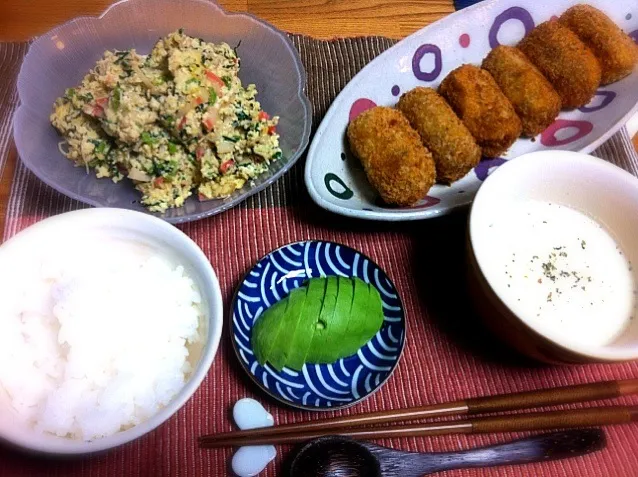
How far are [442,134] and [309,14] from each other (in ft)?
2.72

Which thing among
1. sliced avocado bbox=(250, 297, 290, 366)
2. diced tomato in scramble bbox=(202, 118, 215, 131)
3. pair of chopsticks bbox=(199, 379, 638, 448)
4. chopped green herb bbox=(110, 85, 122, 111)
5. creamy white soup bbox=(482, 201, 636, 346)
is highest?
chopped green herb bbox=(110, 85, 122, 111)

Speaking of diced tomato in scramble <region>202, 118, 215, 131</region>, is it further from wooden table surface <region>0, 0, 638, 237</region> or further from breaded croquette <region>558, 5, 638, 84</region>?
breaded croquette <region>558, 5, 638, 84</region>

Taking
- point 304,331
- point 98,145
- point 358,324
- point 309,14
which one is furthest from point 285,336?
point 309,14

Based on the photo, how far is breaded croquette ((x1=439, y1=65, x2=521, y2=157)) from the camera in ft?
5.84

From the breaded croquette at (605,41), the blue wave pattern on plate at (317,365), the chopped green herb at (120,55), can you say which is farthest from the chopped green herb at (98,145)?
the breaded croquette at (605,41)

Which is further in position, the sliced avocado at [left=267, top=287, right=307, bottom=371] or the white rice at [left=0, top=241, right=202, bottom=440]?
the sliced avocado at [left=267, top=287, right=307, bottom=371]

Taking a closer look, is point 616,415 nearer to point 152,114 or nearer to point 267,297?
point 267,297

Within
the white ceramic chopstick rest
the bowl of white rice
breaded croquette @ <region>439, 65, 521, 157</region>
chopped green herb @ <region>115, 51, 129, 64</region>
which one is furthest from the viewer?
breaded croquette @ <region>439, 65, 521, 157</region>

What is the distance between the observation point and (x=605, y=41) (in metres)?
1.96

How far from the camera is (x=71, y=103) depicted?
161 cm

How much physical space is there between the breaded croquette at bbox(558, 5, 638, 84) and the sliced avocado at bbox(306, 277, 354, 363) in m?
1.35

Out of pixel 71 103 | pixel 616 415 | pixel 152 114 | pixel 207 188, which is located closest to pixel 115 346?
pixel 207 188

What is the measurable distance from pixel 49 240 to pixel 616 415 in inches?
57.6

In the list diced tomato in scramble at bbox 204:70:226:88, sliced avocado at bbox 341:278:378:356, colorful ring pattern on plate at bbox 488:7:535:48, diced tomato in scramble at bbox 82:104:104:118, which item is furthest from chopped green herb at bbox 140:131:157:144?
colorful ring pattern on plate at bbox 488:7:535:48
